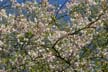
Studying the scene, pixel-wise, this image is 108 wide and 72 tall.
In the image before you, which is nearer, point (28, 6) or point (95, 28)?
point (95, 28)

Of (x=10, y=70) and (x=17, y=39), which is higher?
(x=17, y=39)

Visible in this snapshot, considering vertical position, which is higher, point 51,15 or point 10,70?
point 51,15

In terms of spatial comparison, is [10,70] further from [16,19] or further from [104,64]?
[104,64]

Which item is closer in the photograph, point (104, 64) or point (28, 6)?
point (104, 64)

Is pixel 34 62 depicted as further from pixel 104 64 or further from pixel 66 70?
pixel 104 64

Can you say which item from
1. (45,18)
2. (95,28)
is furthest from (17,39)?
(95,28)

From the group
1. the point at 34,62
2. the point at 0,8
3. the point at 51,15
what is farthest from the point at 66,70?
the point at 0,8
